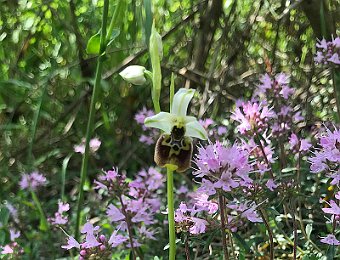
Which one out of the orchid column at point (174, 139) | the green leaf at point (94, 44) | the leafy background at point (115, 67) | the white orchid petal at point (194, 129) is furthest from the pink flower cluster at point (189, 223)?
the leafy background at point (115, 67)

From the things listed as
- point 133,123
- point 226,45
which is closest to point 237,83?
point 226,45

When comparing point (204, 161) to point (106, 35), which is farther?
point (106, 35)

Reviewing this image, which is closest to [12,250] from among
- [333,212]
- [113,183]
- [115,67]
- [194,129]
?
[113,183]

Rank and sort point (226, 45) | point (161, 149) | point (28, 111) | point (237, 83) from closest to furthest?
point (161, 149) → point (237, 83) → point (226, 45) → point (28, 111)

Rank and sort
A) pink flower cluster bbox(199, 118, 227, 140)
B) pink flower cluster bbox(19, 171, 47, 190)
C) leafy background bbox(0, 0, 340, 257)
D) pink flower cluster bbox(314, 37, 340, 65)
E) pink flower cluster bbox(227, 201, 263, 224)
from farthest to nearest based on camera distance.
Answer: leafy background bbox(0, 0, 340, 257) < pink flower cluster bbox(19, 171, 47, 190) < pink flower cluster bbox(199, 118, 227, 140) < pink flower cluster bbox(314, 37, 340, 65) < pink flower cluster bbox(227, 201, 263, 224)

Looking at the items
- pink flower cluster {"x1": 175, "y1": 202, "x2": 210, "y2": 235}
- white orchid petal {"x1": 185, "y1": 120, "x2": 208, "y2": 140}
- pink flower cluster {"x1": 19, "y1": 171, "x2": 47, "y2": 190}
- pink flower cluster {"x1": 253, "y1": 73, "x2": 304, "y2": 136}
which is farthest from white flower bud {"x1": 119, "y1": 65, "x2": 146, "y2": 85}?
pink flower cluster {"x1": 19, "y1": 171, "x2": 47, "y2": 190}

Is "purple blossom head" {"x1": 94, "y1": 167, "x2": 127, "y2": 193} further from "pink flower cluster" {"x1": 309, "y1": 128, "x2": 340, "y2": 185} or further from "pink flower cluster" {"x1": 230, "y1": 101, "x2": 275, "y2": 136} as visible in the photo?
"pink flower cluster" {"x1": 309, "y1": 128, "x2": 340, "y2": 185}

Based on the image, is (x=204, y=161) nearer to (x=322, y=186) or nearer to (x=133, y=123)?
(x=322, y=186)
